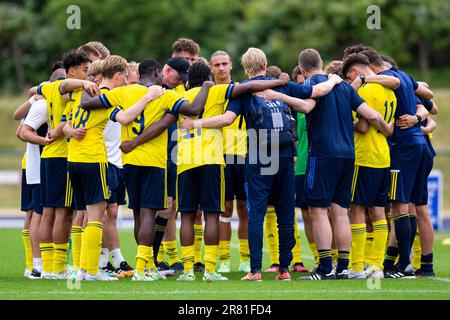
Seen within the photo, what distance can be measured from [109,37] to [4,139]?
27.7ft

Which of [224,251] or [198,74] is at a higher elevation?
[198,74]

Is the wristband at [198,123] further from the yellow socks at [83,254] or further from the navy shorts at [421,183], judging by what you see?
the navy shorts at [421,183]

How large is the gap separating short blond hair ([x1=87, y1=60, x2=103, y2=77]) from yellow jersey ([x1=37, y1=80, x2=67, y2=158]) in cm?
38

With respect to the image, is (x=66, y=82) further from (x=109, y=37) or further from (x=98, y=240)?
(x=109, y=37)

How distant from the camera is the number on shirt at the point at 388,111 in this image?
10125 millimetres

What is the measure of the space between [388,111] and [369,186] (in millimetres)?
863

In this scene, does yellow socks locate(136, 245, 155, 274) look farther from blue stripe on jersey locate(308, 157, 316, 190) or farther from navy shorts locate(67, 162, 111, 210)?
blue stripe on jersey locate(308, 157, 316, 190)

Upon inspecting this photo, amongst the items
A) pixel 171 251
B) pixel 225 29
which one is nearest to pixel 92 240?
pixel 171 251

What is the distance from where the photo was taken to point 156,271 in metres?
10.1

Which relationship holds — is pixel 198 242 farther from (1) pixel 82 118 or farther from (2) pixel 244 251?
(1) pixel 82 118

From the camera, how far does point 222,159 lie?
31.6ft

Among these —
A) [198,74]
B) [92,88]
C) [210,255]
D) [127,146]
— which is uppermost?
[198,74]

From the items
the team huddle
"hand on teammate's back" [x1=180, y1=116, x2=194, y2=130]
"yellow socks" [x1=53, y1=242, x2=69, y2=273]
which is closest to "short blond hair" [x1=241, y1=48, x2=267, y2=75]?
the team huddle

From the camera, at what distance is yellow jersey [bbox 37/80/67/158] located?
10102 millimetres
